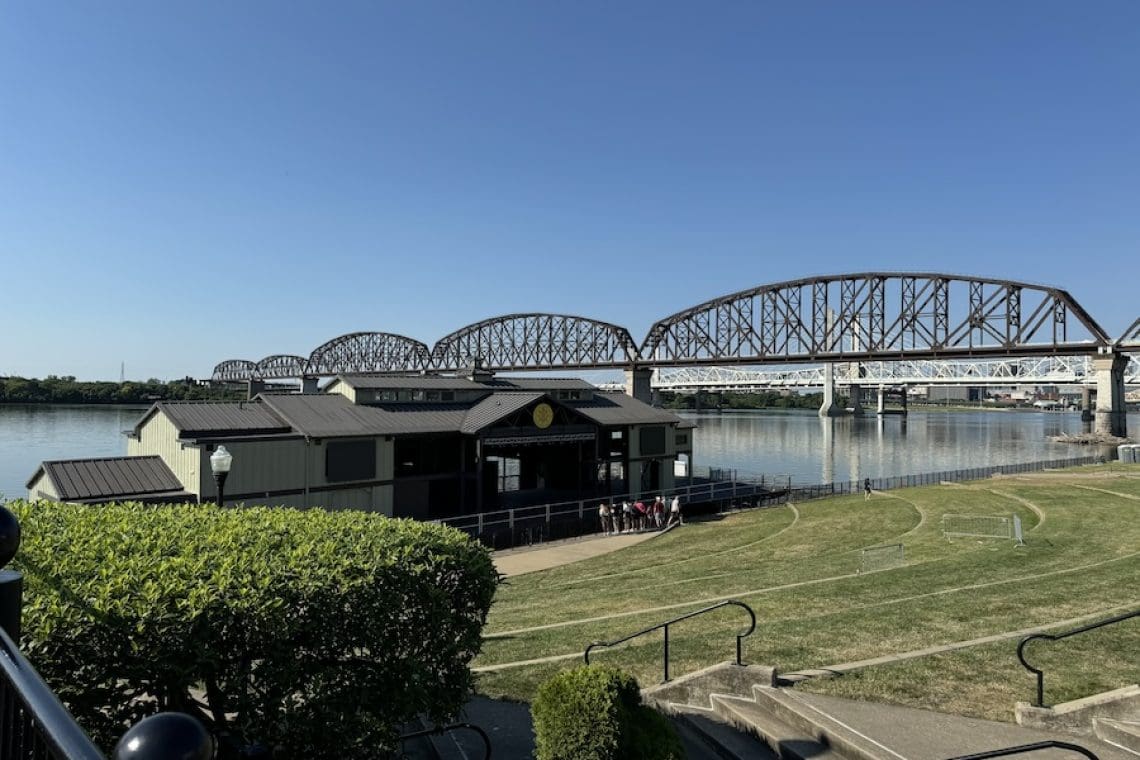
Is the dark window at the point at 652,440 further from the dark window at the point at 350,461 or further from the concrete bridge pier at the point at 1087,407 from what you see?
the concrete bridge pier at the point at 1087,407

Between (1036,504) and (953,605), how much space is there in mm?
20510

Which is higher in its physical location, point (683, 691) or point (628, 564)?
point (683, 691)

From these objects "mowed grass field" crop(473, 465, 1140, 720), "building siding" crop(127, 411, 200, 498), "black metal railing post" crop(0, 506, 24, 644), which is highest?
"black metal railing post" crop(0, 506, 24, 644)

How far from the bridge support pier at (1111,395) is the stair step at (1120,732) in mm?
98888

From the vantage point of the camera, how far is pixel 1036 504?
30.5m

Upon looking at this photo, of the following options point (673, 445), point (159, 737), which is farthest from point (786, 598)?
point (673, 445)

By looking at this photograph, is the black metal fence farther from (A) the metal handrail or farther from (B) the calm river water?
(A) the metal handrail

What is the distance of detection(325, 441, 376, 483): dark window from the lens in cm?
3138

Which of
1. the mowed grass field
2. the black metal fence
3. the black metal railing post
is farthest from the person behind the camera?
the black metal fence

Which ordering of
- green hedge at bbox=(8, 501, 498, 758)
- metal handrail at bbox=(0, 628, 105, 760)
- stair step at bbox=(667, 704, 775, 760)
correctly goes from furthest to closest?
stair step at bbox=(667, 704, 775, 760), green hedge at bbox=(8, 501, 498, 758), metal handrail at bbox=(0, 628, 105, 760)

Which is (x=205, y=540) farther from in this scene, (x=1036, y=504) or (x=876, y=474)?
(x=876, y=474)

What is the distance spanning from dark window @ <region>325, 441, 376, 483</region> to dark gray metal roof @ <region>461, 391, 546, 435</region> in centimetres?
483

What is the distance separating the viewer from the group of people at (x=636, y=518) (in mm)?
35375

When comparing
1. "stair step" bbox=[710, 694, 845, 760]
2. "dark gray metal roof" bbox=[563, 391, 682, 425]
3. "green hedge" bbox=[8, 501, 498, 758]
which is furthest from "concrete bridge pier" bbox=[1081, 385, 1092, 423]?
"green hedge" bbox=[8, 501, 498, 758]
